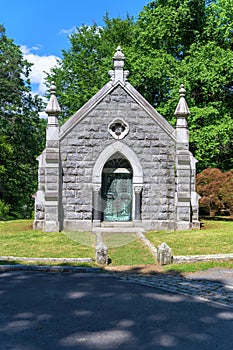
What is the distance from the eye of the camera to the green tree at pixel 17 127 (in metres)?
27.5

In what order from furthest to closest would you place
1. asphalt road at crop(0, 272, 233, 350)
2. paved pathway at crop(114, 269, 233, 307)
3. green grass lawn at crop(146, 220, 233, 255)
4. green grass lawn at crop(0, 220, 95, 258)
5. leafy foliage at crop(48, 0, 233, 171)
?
leafy foliage at crop(48, 0, 233, 171), green grass lawn at crop(146, 220, 233, 255), green grass lawn at crop(0, 220, 95, 258), paved pathway at crop(114, 269, 233, 307), asphalt road at crop(0, 272, 233, 350)

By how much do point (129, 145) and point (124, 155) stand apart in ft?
1.43

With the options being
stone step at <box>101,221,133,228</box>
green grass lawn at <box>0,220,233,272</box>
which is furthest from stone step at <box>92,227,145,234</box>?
green grass lawn at <box>0,220,233,272</box>

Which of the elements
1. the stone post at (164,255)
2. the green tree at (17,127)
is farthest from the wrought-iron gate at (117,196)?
the green tree at (17,127)

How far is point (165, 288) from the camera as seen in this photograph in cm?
685

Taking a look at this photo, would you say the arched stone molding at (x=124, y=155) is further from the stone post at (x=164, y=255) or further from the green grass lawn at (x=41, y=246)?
the stone post at (x=164, y=255)

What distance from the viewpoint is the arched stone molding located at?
46.9 ft

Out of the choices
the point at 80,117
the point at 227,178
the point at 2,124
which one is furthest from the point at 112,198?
the point at 2,124

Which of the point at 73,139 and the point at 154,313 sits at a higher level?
the point at 73,139

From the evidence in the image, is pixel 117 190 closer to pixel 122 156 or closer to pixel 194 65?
pixel 122 156

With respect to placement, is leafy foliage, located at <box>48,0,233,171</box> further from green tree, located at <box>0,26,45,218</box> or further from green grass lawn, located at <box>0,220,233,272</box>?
green grass lawn, located at <box>0,220,233,272</box>

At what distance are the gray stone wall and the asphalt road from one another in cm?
728

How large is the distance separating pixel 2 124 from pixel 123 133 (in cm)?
1525

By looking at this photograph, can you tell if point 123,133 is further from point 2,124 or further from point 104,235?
point 2,124
